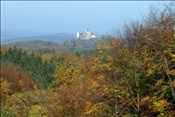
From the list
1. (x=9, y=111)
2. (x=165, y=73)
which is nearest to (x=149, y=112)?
(x=165, y=73)

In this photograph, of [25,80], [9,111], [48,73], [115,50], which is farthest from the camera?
[48,73]

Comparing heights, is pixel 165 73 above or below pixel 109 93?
above

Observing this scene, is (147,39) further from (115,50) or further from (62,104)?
A: (62,104)

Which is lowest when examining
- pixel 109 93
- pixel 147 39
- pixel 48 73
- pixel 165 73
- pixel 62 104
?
pixel 48 73

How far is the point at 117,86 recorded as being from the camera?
16109mm

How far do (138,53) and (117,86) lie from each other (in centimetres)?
182

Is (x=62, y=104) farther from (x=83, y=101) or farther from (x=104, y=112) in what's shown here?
(x=104, y=112)

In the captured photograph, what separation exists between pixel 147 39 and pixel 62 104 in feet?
25.8

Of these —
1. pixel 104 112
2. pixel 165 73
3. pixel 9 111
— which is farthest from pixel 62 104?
pixel 9 111

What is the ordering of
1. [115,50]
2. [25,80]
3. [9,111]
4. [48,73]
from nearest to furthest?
[115,50]
[9,111]
[25,80]
[48,73]

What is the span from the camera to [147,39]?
52.0 ft

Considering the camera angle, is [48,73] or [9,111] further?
[48,73]

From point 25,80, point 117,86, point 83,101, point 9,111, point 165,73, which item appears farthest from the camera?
point 25,80

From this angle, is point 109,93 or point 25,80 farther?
point 25,80
